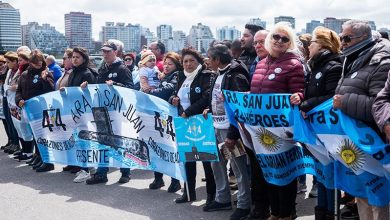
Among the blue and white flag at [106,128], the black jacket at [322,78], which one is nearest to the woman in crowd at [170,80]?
the blue and white flag at [106,128]

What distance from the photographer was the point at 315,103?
419cm

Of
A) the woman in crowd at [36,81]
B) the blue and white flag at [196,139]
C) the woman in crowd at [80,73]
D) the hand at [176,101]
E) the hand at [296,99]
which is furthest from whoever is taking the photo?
the woman in crowd at [36,81]

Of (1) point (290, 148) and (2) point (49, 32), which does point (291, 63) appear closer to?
(1) point (290, 148)

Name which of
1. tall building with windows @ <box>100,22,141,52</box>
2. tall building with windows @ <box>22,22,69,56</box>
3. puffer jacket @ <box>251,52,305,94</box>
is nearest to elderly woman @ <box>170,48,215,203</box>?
puffer jacket @ <box>251,52,305,94</box>

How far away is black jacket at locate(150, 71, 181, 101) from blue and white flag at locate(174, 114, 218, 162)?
0.82m

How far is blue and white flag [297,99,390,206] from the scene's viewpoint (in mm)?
3686

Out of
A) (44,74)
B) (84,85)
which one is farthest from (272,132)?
(44,74)

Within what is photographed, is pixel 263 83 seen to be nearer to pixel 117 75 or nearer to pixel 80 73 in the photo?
pixel 117 75

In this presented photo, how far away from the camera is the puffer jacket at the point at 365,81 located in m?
3.54

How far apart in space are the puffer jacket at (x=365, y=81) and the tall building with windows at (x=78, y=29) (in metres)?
156

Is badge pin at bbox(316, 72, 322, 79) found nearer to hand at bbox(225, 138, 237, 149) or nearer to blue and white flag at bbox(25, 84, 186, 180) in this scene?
hand at bbox(225, 138, 237, 149)

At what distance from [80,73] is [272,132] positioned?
388 cm

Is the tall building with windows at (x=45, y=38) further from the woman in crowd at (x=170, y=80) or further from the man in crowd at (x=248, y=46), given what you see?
the man in crowd at (x=248, y=46)

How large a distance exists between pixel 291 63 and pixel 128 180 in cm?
360
